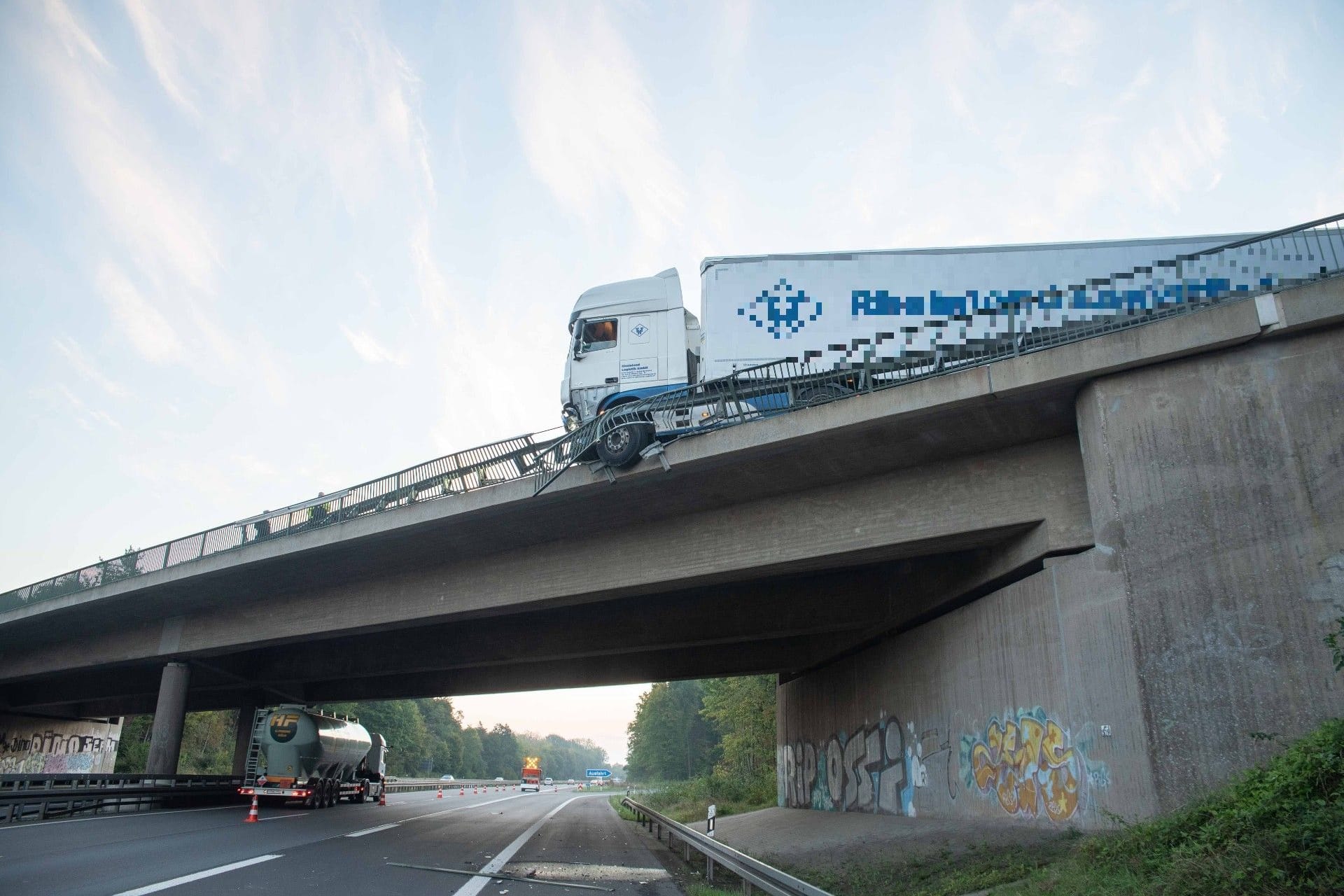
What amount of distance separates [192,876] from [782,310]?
12629 mm

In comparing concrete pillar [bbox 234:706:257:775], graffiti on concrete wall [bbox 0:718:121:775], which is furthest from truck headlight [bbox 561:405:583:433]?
graffiti on concrete wall [bbox 0:718:121:775]

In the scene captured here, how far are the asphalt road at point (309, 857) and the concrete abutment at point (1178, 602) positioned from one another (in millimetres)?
5804

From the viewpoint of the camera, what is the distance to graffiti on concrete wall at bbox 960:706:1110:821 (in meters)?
11.1

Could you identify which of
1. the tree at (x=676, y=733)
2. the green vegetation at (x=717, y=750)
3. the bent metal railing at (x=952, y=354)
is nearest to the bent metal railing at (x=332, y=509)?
the bent metal railing at (x=952, y=354)

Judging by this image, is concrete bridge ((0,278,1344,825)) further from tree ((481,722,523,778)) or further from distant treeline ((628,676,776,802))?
tree ((481,722,523,778))

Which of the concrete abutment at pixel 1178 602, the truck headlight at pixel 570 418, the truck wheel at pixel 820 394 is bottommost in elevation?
the concrete abutment at pixel 1178 602

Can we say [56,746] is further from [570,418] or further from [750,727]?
[570,418]

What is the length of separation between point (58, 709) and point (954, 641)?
155ft

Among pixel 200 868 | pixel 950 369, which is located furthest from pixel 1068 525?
pixel 200 868

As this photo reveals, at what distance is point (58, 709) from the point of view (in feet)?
142

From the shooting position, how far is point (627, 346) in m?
18.0

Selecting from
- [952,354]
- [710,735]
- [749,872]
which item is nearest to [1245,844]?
[749,872]

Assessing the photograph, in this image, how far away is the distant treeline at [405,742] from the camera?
6650cm

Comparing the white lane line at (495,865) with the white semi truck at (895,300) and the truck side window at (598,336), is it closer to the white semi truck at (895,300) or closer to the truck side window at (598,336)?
the white semi truck at (895,300)
